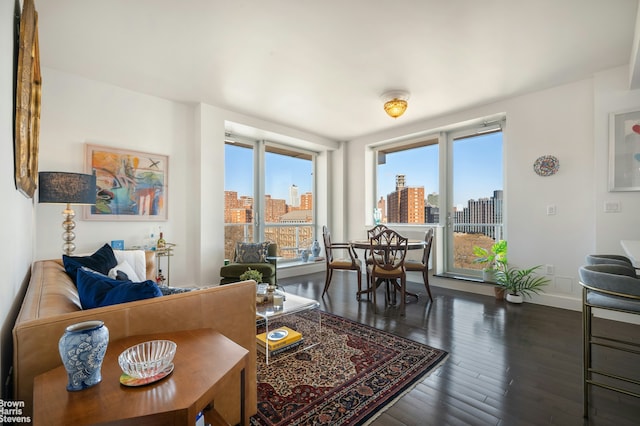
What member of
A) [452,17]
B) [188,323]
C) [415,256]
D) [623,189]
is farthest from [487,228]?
[188,323]

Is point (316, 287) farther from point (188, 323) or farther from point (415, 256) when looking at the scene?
point (188, 323)

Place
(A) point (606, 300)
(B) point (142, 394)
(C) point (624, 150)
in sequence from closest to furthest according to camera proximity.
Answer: (B) point (142, 394)
(A) point (606, 300)
(C) point (624, 150)

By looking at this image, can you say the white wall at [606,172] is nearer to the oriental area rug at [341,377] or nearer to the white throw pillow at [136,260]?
the oriental area rug at [341,377]

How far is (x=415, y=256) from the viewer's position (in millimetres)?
4797

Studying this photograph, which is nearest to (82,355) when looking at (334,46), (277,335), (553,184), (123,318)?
(123,318)

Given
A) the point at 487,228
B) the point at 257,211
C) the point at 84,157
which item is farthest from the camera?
the point at 257,211

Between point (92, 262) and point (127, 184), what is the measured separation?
5.86 feet

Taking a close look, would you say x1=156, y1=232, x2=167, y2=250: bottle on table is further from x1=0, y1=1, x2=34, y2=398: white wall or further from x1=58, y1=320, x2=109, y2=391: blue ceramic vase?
Answer: x1=58, y1=320, x2=109, y2=391: blue ceramic vase

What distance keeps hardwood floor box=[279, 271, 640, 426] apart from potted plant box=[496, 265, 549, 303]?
169mm

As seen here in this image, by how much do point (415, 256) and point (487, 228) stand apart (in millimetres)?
1166

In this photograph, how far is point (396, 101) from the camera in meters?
3.64

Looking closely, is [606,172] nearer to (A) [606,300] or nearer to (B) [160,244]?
(A) [606,300]

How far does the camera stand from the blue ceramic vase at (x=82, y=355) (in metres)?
0.80

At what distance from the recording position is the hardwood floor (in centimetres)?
161
